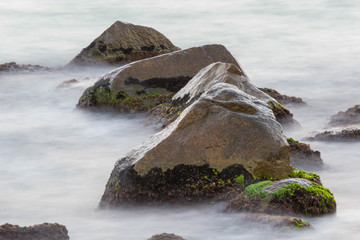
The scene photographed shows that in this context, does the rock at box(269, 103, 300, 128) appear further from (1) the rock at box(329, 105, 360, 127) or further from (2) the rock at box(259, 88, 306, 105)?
(2) the rock at box(259, 88, 306, 105)

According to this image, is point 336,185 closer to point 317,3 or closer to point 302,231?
point 302,231

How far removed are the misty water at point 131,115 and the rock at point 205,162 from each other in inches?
7.3

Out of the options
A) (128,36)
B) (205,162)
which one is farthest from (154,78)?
(205,162)

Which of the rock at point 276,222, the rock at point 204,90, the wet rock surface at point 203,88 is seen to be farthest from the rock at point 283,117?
the rock at point 276,222

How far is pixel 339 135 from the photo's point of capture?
863cm

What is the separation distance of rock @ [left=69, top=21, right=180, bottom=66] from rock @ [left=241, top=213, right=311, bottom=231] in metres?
8.69

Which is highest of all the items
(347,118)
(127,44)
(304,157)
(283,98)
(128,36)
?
(128,36)

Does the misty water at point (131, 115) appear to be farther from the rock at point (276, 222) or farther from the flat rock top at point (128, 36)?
the flat rock top at point (128, 36)

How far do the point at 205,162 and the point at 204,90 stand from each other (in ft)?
8.03

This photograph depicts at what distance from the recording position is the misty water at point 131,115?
5.81m

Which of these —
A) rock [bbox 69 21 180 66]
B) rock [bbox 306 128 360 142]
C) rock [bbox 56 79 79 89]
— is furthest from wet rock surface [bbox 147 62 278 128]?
rock [bbox 69 21 180 66]

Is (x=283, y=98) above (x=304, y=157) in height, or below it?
above

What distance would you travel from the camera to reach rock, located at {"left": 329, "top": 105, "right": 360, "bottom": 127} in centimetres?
957

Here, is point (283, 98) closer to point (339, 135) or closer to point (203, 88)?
point (339, 135)
